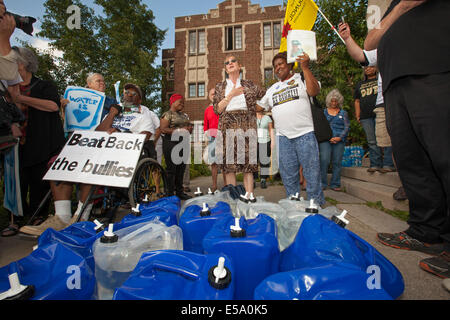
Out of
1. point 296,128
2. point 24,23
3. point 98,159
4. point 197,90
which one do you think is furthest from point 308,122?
point 197,90

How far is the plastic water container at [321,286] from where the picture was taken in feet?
2.00

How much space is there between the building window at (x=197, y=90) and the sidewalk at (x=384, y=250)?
14063 mm

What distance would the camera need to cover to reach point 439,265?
1235 mm

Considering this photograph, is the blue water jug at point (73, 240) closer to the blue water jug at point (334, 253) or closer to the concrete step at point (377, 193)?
the blue water jug at point (334, 253)

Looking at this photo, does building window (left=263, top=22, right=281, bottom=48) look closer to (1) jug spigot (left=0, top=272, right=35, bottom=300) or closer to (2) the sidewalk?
(2) the sidewalk

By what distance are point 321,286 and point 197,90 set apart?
52.7 feet

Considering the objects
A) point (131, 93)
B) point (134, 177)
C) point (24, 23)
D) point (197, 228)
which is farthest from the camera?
point (131, 93)

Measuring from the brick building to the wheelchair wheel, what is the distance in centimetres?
1235

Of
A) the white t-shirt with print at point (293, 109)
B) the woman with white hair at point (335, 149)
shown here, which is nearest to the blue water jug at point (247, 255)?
the white t-shirt with print at point (293, 109)

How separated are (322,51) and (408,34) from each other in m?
6.97

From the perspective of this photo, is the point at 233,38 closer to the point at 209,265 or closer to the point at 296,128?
the point at 296,128
